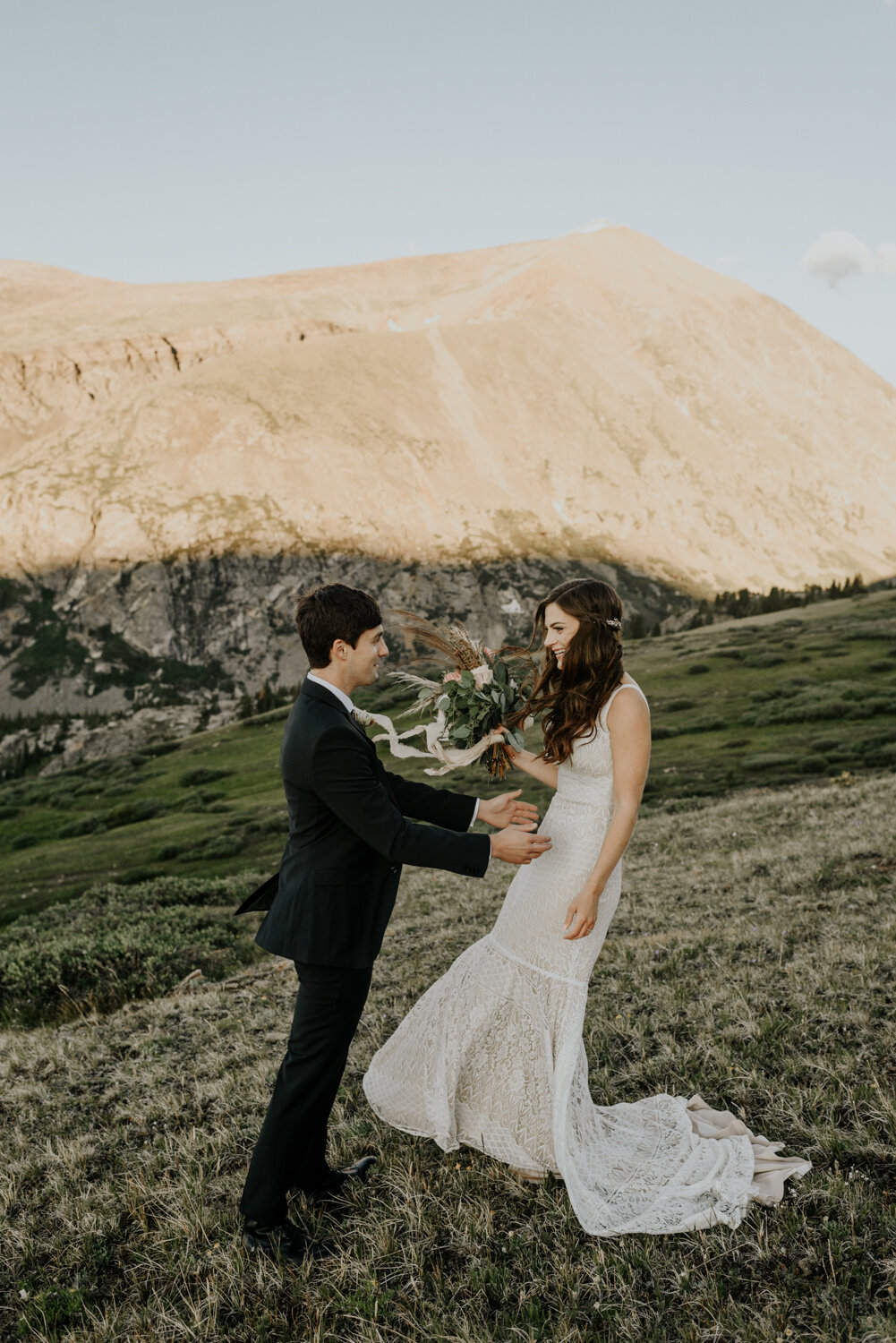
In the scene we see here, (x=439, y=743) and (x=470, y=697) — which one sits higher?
(x=470, y=697)

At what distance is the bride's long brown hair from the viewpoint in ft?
13.4

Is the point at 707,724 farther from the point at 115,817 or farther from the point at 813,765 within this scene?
the point at 115,817

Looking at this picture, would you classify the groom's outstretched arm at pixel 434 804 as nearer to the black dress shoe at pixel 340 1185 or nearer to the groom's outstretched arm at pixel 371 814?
the groom's outstretched arm at pixel 371 814

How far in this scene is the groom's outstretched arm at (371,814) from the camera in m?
3.65

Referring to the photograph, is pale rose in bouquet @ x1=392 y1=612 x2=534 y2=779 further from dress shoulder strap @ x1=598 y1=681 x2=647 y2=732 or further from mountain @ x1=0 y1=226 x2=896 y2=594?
mountain @ x1=0 y1=226 x2=896 y2=594

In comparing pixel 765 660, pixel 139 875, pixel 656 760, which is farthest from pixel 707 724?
pixel 139 875

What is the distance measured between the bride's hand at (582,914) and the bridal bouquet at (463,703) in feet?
2.99

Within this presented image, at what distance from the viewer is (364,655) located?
3.93 m

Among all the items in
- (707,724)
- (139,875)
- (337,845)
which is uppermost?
(337,845)

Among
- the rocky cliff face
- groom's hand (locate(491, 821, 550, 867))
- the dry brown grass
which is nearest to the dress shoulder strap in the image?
groom's hand (locate(491, 821, 550, 867))

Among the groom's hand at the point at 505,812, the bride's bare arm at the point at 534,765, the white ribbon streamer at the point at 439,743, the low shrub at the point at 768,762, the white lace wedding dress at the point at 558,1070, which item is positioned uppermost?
the white ribbon streamer at the point at 439,743

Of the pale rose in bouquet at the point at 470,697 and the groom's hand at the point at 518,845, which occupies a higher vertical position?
the pale rose in bouquet at the point at 470,697

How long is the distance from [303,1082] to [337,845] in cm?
114

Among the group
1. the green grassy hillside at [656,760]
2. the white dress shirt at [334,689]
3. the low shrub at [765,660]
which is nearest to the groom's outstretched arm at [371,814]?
the white dress shirt at [334,689]
